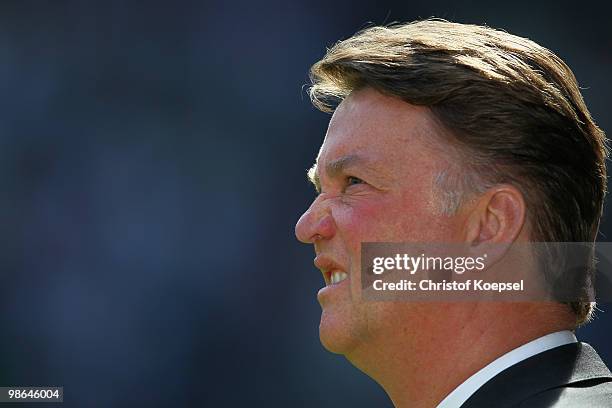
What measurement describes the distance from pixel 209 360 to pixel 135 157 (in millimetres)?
1331

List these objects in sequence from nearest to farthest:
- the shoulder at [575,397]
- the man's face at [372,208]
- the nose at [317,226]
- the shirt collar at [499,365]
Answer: the shoulder at [575,397] → the shirt collar at [499,365] → the man's face at [372,208] → the nose at [317,226]

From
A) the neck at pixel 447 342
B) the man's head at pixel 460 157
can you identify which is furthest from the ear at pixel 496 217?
the neck at pixel 447 342

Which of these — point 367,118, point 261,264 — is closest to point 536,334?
point 367,118

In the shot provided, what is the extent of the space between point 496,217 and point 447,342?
266 mm

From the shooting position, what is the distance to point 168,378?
18.9 ft

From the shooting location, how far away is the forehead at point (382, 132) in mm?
2023

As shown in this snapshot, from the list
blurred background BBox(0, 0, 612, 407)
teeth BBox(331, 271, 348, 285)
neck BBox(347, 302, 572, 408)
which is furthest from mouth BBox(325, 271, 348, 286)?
blurred background BBox(0, 0, 612, 407)

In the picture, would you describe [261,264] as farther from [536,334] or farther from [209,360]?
[536,334]

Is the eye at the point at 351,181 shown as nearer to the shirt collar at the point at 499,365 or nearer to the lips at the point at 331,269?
the lips at the point at 331,269

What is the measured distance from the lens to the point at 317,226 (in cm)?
209

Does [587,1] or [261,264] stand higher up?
[587,1]

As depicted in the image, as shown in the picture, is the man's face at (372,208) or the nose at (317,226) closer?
the man's face at (372,208)

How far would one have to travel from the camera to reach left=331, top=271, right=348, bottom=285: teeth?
2.04 meters

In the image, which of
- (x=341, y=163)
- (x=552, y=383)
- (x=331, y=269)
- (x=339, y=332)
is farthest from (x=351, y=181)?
(x=552, y=383)
